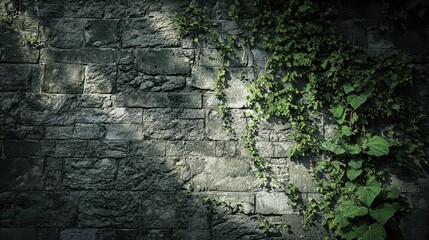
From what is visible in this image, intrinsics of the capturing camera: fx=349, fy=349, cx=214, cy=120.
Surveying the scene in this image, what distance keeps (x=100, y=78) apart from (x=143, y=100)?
0.45m

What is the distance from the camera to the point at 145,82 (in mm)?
3248

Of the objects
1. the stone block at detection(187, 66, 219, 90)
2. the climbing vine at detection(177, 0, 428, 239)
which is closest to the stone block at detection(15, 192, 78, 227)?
the stone block at detection(187, 66, 219, 90)

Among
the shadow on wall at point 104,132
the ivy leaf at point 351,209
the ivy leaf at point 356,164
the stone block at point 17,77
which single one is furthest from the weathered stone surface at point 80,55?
the ivy leaf at point 351,209

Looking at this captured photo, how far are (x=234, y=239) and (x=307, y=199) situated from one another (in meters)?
0.75

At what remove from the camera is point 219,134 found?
3.20 metres

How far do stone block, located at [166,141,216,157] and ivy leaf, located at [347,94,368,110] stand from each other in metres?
1.29

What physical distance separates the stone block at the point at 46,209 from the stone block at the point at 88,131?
1.76 feet

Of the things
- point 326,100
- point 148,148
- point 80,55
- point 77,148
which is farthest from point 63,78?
point 326,100

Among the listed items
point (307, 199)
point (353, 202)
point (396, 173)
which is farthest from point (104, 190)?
point (396, 173)

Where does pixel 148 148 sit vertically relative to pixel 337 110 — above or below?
below

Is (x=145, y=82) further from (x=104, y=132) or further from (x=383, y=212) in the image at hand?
(x=383, y=212)

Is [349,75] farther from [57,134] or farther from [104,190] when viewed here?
[57,134]

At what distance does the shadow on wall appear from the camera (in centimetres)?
314

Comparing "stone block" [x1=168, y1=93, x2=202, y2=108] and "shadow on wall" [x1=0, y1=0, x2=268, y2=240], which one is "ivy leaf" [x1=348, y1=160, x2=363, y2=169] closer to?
"shadow on wall" [x1=0, y1=0, x2=268, y2=240]
